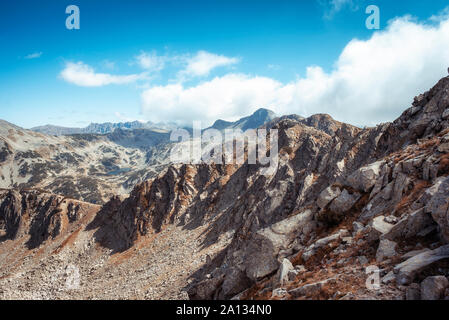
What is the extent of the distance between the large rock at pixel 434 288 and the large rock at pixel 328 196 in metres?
11.5

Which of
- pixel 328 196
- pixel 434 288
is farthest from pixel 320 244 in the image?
pixel 434 288

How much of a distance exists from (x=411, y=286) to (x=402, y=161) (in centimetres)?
1191

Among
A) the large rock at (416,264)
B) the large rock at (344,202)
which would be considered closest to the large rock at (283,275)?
the large rock at (416,264)

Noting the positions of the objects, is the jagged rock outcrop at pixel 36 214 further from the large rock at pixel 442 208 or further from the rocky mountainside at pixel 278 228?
the large rock at pixel 442 208

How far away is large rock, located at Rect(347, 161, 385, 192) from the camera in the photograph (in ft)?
65.9

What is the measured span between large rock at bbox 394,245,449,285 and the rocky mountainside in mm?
44

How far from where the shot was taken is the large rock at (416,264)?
10.3 metres

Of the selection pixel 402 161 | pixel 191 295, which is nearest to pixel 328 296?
pixel 402 161

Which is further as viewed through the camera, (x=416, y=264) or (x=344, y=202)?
(x=344, y=202)

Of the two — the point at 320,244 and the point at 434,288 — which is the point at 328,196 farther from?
the point at 434,288

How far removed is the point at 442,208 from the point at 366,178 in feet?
29.0

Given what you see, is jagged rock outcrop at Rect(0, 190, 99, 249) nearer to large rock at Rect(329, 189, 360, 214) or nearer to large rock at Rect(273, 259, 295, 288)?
large rock at Rect(273, 259, 295, 288)

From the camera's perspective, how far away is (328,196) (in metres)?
21.0
